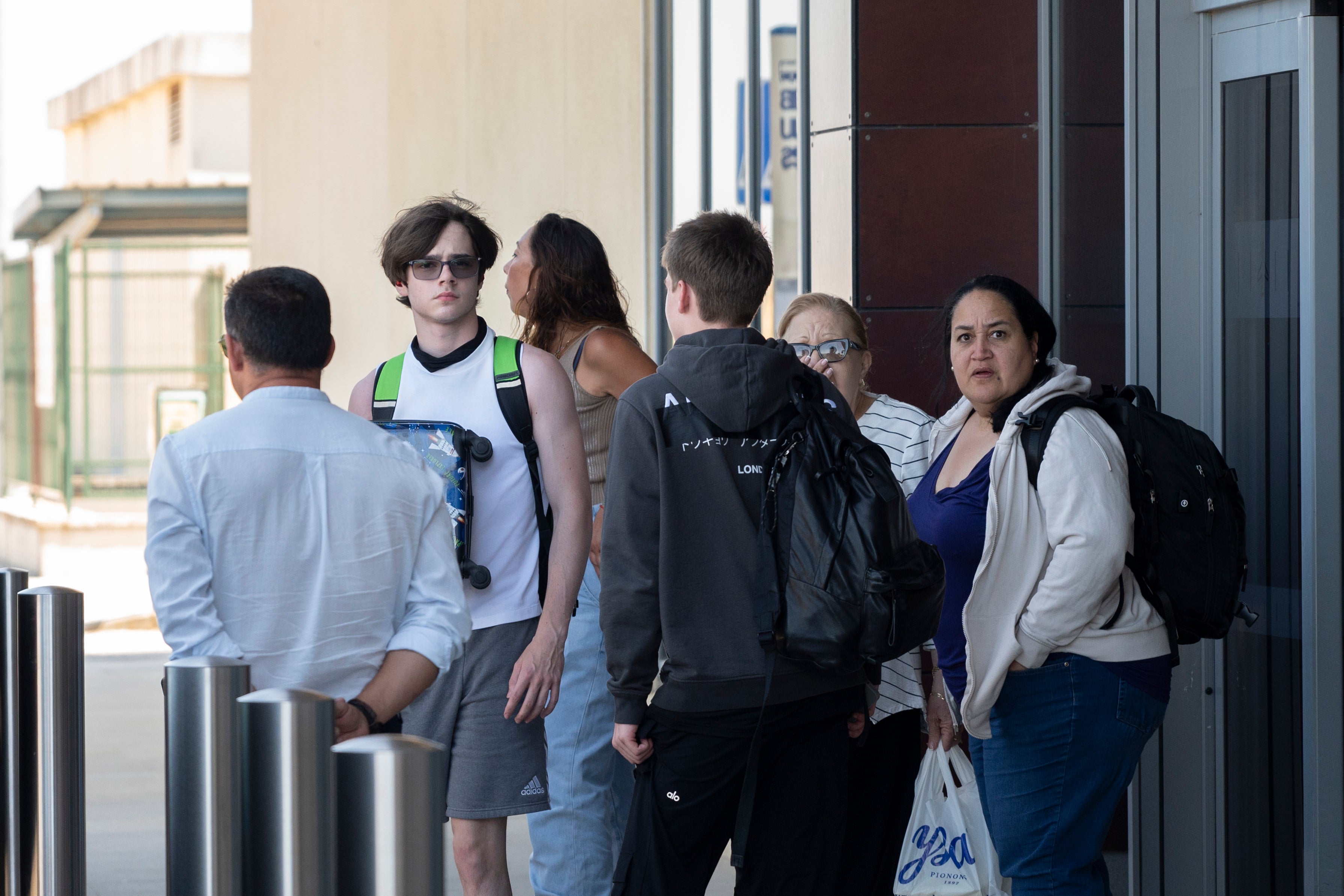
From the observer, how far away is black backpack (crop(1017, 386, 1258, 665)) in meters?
3.68

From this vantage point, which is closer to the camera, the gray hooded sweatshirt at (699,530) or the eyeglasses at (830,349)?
A: the gray hooded sweatshirt at (699,530)

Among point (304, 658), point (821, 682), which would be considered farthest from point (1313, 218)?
point (304, 658)

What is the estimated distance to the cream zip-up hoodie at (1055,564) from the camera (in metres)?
3.61

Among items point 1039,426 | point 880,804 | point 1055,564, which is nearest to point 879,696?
point 880,804

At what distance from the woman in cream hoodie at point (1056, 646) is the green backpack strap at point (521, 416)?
1.06m

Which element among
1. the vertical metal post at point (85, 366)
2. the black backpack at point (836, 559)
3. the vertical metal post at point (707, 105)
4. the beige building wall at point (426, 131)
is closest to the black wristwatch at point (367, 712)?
the black backpack at point (836, 559)

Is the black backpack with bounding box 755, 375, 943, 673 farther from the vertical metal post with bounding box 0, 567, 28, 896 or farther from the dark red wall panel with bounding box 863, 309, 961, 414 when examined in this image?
the dark red wall panel with bounding box 863, 309, 961, 414

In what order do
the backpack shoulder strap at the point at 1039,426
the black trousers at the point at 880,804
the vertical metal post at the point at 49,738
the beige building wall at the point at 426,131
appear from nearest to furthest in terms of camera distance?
the vertical metal post at the point at 49,738 → the backpack shoulder strap at the point at 1039,426 → the black trousers at the point at 880,804 → the beige building wall at the point at 426,131

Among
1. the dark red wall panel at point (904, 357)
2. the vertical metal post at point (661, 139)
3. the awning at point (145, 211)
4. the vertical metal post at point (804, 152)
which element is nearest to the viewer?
the dark red wall panel at point (904, 357)

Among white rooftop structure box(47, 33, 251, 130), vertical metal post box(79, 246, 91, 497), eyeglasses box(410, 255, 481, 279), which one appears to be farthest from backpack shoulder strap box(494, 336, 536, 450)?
white rooftop structure box(47, 33, 251, 130)

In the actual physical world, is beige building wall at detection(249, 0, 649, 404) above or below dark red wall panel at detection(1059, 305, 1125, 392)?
above

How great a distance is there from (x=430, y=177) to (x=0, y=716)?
904 cm

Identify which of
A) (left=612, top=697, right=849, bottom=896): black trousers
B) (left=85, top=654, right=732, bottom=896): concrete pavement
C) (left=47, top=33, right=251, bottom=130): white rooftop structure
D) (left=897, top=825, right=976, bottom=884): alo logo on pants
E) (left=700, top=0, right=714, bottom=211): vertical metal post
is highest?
(left=47, top=33, right=251, bottom=130): white rooftop structure

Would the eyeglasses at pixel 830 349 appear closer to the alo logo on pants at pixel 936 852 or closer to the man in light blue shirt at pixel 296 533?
the alo logo on pants at pixel 936 852
